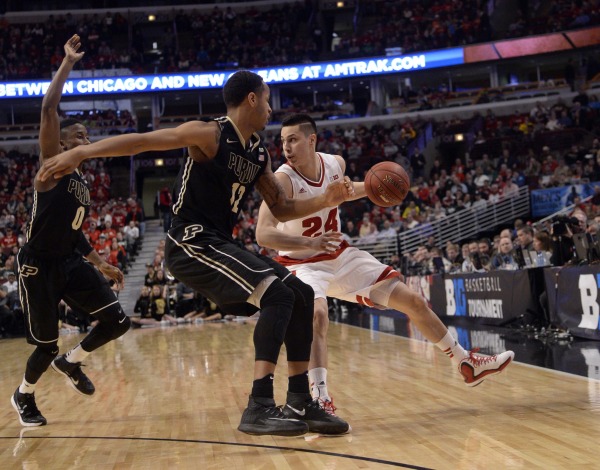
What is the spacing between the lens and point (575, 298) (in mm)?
8922

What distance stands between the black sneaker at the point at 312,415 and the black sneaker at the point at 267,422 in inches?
5.1

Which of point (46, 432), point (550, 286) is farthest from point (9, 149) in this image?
point (46, 432)

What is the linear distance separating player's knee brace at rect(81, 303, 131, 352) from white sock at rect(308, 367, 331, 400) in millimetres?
1605

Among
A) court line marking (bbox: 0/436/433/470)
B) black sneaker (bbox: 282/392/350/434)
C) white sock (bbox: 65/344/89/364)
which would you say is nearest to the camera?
court line marking (bbox: 0/436/433/470)

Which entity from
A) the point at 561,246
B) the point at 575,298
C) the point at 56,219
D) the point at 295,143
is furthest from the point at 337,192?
the point at 561,246

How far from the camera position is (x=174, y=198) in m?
4.45

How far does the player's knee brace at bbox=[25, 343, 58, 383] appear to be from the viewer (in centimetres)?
546

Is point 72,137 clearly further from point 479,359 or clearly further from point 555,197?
point 555,197

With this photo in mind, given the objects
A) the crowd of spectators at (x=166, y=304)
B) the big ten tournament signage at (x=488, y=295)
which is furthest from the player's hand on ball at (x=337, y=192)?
the crowd of spectators at (x=166, y=304)

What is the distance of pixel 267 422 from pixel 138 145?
5.37ft

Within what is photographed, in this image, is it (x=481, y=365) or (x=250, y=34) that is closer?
(x=481, y=365)

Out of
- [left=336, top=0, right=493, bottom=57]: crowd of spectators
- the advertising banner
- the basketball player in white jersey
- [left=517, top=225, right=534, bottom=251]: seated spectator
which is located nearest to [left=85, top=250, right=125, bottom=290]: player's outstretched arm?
the basketball player in white jersey

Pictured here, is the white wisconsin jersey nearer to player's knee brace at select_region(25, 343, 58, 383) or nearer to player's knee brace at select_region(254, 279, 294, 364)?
player's knee brace at select_region(254, 279, 294, 364)

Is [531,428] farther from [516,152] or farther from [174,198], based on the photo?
[516,152]
